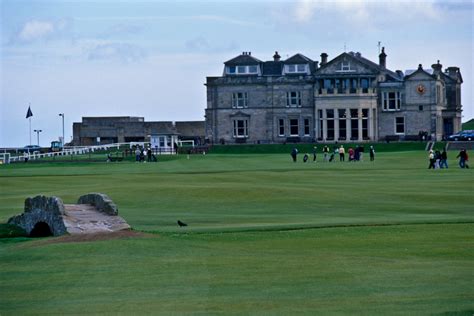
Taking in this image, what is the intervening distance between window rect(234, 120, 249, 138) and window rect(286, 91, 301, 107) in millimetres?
5595

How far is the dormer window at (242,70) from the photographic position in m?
138

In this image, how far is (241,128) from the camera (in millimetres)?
137375

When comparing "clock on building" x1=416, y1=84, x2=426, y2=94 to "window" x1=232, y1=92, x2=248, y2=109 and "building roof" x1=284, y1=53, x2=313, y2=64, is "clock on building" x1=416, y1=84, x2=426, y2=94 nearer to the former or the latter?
"building roof" x1=284, y1=53, x2=313, y2=64

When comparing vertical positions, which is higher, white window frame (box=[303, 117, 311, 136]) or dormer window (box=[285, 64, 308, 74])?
dormer window (box=[285, 64, 308, 74])

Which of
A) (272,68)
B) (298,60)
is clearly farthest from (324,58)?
(272,68)

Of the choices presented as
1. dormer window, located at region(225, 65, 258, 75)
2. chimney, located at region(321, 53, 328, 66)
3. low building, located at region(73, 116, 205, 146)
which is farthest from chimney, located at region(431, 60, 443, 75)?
low building, located at region(73, 116, 205, 146)

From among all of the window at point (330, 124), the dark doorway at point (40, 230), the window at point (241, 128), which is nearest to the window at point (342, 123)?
the window at point (330, 124)

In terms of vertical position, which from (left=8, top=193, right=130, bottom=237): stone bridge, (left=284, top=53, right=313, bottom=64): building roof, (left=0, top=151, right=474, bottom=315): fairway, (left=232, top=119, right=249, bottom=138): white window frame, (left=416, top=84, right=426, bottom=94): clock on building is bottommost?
(left=0, top=151, right=474, bottom=315): fairway

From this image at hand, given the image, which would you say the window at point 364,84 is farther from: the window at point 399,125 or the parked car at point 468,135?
the parked car at point 468,135

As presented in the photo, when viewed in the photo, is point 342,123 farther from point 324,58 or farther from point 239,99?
point 239,99

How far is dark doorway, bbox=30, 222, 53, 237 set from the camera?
32375 mm

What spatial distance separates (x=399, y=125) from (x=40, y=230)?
105 metres

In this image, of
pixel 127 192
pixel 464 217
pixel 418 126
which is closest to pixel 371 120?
pixel 418 126

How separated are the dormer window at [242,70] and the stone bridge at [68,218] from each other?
103 m
